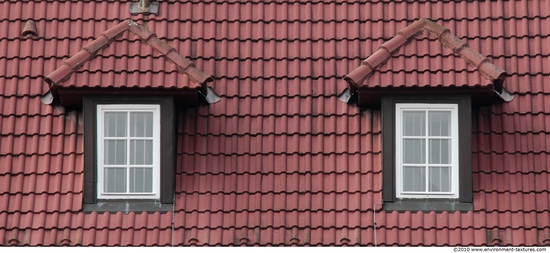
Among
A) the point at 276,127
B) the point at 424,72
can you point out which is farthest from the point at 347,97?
the point at 424,72

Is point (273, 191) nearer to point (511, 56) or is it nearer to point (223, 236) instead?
point (223, 236)

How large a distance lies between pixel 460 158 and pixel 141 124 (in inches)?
157

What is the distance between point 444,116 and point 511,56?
5.05ft

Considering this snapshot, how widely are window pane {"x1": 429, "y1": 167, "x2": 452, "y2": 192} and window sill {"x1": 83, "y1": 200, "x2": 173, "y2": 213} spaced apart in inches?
128

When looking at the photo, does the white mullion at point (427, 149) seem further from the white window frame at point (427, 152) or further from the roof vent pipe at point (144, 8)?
the roof vent pipe at point (144, 8)

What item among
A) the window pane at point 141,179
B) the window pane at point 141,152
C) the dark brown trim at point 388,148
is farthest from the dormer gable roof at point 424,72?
the window pane at point 141,179

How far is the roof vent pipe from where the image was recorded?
21078mm

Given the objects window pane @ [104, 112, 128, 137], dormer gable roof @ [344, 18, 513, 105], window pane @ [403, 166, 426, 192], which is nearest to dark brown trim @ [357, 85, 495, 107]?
dormer gable roof @ [344, 18, 513, 105]

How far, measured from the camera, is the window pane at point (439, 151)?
63.5ft

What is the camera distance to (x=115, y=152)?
19.5 m

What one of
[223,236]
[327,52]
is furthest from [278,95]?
[223,236]

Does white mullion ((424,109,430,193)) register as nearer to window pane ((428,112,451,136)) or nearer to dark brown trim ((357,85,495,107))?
window pane ((428,112,451,136))

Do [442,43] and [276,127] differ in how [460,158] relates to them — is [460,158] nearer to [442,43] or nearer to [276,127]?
[442,43]

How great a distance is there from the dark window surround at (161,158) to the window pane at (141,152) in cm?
18
